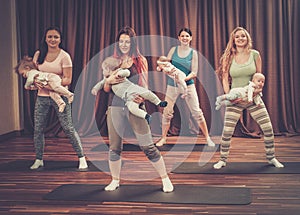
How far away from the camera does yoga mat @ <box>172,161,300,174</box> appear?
415cm

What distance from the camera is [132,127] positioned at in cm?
347

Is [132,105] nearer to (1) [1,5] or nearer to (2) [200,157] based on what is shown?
(2) [200,157]

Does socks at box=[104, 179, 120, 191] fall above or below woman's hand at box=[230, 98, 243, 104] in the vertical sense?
below

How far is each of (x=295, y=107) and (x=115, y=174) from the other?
3305 mm

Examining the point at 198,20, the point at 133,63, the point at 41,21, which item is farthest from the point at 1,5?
the point at 133,63

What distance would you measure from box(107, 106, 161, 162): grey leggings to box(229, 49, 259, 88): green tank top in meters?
1.08

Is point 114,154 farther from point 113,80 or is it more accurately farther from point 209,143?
point 209,143

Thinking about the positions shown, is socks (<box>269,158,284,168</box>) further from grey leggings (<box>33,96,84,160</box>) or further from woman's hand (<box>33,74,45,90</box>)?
woman's hand (<box>33,74,45,90</box>)

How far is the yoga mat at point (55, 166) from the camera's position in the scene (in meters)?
4.39

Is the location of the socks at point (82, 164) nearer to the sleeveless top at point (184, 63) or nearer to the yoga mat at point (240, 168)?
the yoga mat at point (240, 168)

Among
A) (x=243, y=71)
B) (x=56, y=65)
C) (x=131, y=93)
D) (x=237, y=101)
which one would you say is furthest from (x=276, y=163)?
(x=56, y=65)

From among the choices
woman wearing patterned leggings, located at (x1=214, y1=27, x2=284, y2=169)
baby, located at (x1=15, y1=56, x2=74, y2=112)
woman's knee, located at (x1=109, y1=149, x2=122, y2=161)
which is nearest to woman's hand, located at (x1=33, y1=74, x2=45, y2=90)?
baby, located at (x1=15, y1=56, x2=74, y2=112)

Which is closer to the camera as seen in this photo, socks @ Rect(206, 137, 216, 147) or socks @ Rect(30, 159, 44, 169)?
socks @ Rect(30, 159, 44, 169)

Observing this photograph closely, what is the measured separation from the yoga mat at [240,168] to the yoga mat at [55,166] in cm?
71
